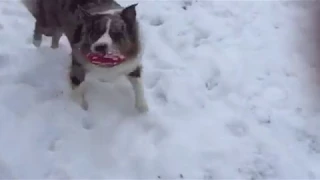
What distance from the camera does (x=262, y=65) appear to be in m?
3.78

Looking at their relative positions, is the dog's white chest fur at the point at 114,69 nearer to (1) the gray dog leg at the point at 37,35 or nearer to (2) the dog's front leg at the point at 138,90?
(2) the dog's front leg at the point at 138,90

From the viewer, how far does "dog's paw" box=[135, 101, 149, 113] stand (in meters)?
3.39

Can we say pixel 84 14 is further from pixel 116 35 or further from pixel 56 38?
pixel 56 38

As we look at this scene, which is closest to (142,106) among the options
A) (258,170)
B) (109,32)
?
(109,32)

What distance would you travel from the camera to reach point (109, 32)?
295 centimetres

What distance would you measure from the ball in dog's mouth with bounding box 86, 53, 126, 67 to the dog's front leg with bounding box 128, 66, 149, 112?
279 millimetres

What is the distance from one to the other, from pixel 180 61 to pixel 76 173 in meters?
1.12

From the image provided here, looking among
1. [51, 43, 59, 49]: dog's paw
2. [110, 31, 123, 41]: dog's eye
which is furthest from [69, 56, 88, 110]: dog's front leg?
[51, 43, 59, 49]: dog's paw

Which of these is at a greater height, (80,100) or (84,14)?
(84,14)

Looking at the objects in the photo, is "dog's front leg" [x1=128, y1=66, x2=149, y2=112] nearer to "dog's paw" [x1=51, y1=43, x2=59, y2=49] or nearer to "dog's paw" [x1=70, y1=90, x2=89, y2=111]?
"dog's paw" [x1=70, y1=90, x2=89, y2=111]

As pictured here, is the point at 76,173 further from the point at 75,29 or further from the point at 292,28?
the point at 292,28

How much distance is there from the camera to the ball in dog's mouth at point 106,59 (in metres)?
2.97

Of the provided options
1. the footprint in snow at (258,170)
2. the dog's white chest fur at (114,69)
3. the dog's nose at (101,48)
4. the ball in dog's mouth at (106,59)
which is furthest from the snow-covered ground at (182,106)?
the dog's nose at (101,48)

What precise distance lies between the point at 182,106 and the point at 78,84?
0.64 meters
